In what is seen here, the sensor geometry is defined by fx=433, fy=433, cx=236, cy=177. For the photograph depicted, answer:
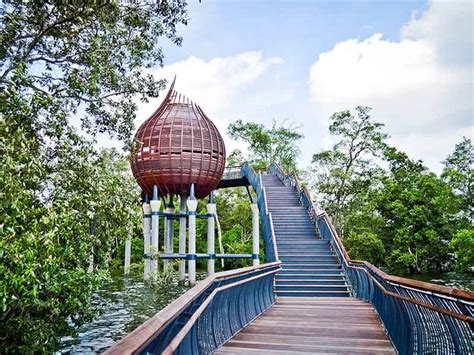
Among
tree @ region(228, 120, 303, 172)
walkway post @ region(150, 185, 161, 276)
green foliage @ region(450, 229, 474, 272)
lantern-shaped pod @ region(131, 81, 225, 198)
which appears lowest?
green foliage @ region(450, 229, 474, 272)

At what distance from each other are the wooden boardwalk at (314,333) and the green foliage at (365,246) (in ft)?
55.8

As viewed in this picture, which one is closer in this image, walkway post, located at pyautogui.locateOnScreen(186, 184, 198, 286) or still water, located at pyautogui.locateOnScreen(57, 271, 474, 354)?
still water, located at pyautogui.locateOnScreen(57, 271, 474, 354)

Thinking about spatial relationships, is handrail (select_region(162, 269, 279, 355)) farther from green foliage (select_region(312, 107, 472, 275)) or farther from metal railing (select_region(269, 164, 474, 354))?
green foliage (select_region(312, 107, 472, 275))

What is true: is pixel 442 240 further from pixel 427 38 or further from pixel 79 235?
pixel 79 235

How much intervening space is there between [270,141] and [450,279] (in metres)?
18.9

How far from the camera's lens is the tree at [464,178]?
28656 millimetres

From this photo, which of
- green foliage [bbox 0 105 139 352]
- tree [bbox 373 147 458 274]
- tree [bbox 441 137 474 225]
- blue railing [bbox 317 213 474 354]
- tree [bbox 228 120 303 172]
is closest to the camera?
blue railing [bbox 317 213 474 354]

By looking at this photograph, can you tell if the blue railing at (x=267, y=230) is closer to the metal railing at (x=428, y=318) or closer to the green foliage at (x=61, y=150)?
the green foliage at (x=61, y=150)

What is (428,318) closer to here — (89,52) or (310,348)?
(310,348)

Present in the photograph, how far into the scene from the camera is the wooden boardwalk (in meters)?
5.26

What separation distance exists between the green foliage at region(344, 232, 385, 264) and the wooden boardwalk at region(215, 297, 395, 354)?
17.0 m

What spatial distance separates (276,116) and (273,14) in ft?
93.4

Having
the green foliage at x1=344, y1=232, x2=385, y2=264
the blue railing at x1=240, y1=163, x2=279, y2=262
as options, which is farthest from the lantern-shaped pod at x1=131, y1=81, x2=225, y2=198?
the green foliage at x1=344, y1=232, x2=385, y2=264

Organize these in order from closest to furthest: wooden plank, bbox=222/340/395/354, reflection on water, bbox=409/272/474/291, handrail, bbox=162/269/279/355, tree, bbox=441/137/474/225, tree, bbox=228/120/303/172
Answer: handrail, bbox=162/269/279/355, wooden plank, bbox=222/340/395/354, reflection on water, bbox=409/272/474/291, tree, bbox=441/137/474/225, tree, bbox=228/120/303/172
